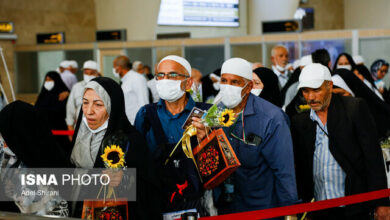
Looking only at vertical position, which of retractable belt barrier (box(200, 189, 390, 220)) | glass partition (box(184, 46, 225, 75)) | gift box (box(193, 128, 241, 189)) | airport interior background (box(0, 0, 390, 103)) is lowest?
retractable belt barrier (box(200, 189, 390, 220))

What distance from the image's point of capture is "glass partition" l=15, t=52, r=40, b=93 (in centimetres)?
1848

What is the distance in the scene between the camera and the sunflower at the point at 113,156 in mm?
3260

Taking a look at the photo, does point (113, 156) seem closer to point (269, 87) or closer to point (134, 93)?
point (269, 87)

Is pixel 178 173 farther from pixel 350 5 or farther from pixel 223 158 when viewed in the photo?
pixel 350 5

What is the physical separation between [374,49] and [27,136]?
10428 mm

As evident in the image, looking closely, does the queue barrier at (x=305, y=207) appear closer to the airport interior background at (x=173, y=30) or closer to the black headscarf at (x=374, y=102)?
the black headscarf at (x=374, y=102)

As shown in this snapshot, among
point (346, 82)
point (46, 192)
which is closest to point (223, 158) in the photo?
point (46, 192)

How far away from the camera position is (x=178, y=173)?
11.7 feet

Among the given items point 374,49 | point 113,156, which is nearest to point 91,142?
point 113,156

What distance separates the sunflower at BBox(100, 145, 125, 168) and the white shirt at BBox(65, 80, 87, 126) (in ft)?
20.7

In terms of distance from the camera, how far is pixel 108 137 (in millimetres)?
3406

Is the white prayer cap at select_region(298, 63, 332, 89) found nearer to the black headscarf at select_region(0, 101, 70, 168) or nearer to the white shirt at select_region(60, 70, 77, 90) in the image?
the black headscarf at select_region(0, 101, 70, 168)

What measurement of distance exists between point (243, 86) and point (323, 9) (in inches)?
920

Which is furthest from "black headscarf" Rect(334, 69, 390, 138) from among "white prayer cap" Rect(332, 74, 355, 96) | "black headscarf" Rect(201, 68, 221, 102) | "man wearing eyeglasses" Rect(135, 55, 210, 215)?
"black headscarf" Rect(201, 68, 221, 102)
